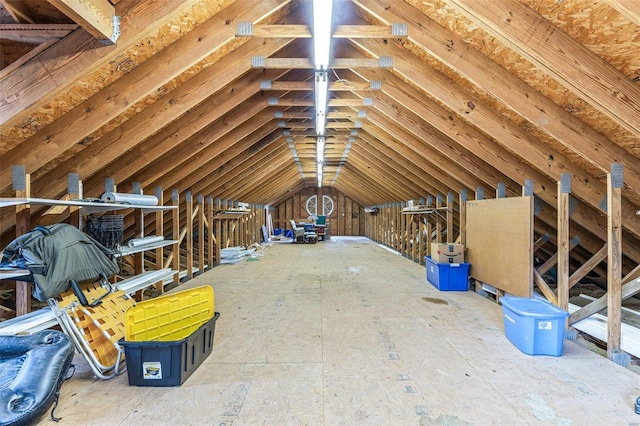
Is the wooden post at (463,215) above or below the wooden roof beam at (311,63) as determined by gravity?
below

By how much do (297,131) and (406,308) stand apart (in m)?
3.77

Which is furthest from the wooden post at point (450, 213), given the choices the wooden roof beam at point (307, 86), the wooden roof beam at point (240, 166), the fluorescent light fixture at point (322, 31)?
the fluorescent light fixture at point (322, 31)

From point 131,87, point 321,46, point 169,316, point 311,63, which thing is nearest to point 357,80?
point 311,63

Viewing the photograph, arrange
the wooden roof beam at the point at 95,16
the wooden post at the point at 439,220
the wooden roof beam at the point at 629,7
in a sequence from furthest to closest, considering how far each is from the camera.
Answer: the wooden post at the point at 439,220 < the wooden roof beam at the point at 95,16 < the wooden roof beam at the point at 629,7

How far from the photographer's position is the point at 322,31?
7.71ft

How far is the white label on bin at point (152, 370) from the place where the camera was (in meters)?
2.21

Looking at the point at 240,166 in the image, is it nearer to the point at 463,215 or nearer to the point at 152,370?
the point at 463,215

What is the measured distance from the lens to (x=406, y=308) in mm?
4105

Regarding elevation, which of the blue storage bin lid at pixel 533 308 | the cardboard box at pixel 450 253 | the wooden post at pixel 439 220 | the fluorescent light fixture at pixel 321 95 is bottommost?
the blue storage bin lid at pixel 533 308

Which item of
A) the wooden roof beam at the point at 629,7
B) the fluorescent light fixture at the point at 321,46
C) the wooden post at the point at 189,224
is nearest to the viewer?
the wooden roof beam at the point at 629,7

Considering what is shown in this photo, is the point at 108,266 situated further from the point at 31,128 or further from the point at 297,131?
the point at 297,131

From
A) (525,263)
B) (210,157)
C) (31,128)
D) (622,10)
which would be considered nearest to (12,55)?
(31,128)

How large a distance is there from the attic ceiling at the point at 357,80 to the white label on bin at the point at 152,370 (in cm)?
194

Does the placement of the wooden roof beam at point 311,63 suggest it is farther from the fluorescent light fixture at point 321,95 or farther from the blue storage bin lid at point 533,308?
the blue storage bin lid at point 533,308
